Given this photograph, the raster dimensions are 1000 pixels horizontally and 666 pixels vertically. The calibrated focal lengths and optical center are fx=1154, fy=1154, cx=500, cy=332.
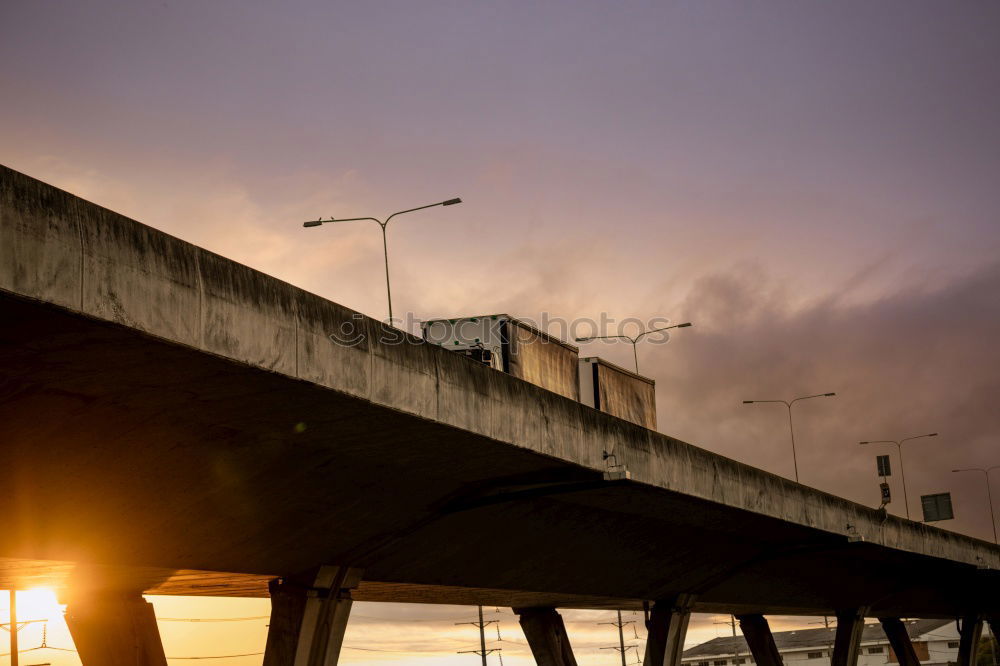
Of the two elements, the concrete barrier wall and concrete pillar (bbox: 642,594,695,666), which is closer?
the concrete barrier wall

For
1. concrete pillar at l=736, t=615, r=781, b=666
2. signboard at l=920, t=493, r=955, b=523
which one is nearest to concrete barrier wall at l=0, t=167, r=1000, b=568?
concrete pillar at l=736, t=615, r=781, b=666

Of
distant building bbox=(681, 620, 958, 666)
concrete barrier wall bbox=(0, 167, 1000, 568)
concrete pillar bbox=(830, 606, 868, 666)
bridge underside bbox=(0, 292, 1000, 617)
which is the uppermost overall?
concrete barrier wall bbox=(0, 167, 1000, 568)

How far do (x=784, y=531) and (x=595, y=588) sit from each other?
8.46m

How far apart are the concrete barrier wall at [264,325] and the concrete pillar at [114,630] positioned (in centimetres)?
1385

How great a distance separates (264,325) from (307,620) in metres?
16.4

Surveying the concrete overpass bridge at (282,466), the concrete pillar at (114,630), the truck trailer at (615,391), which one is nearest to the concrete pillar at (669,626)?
the concrete overpass bridge at (282,466)

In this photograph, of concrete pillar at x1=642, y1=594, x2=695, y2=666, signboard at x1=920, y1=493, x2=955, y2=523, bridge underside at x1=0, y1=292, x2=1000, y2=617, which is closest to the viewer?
bridge underside at x1=0, y1=292, x2=1000, y2=617

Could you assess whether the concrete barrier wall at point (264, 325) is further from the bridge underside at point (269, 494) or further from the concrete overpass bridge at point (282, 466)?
the bridge underside at point (269, 494)

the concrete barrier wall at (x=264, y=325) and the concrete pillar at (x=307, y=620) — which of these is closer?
the concrete barrier wall at (x=264, y=325)

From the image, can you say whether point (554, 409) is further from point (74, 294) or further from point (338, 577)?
point (74, 294)

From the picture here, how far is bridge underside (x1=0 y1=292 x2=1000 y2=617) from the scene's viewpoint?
63.0ft

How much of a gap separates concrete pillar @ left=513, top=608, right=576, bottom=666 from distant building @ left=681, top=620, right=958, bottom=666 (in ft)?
327

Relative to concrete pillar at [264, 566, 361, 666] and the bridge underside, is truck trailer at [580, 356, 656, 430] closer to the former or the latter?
the bridge underside

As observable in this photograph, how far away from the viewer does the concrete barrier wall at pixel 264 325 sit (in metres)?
15.4
